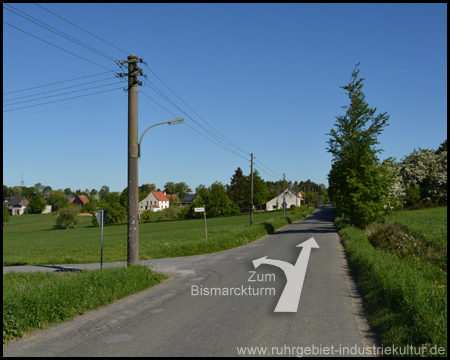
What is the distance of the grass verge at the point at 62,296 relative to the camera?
6652 millimetres

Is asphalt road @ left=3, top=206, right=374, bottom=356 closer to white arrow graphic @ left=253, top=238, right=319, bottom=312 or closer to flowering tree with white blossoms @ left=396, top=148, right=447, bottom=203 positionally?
white arrow graphic @ left=253, top=238, right=319, bottom=312

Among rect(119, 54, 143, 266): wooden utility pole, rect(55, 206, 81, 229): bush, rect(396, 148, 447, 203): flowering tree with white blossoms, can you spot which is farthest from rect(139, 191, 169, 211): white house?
rect(119, 54, 143, 266): wooden utility pole

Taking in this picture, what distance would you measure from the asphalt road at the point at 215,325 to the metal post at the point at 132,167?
1.70 m

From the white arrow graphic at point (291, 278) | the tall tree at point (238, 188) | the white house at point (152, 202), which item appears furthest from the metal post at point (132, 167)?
the white house at point (152, 202)

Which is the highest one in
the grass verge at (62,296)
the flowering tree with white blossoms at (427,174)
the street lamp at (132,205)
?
the flowering tree with white blossoms at (427,174)

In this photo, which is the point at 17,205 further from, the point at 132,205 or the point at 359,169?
the point at 132,205

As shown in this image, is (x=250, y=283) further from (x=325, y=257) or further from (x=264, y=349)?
(x=325, y=257)

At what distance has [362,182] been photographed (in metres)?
29.5

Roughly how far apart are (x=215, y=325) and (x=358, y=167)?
2597 cm

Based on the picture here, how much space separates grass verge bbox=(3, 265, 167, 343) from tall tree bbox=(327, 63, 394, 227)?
2292 centimetres

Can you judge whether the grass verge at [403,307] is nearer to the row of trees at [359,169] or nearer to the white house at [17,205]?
the row of trees at [359,169]

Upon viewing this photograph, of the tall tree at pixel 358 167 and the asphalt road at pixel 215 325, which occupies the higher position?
the tall tree at pixel 358 167

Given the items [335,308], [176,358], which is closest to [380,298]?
[335,308]

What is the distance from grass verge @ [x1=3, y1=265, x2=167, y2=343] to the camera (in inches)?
262
